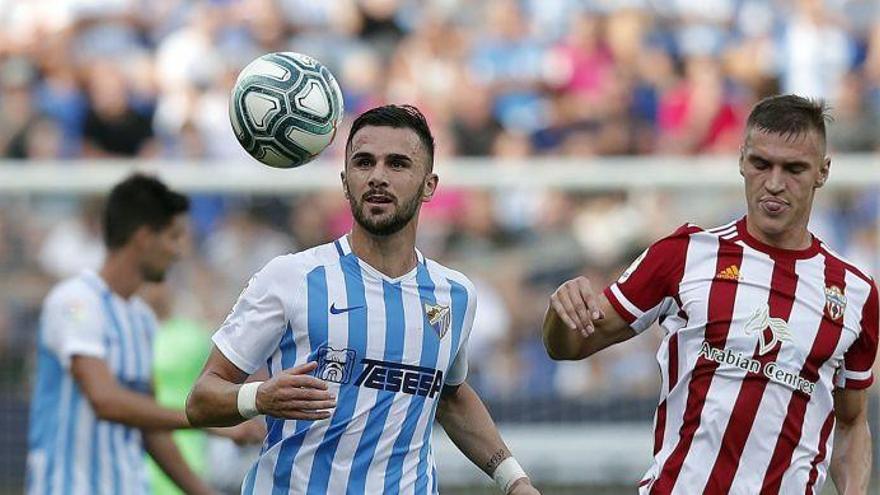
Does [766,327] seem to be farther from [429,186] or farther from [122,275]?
[122,275]

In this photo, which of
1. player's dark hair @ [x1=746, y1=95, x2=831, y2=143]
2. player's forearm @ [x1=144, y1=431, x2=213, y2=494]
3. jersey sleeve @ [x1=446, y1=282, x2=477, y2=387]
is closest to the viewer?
player's dark hair @ [x1=746, y1=95, x2=831, y2=143]

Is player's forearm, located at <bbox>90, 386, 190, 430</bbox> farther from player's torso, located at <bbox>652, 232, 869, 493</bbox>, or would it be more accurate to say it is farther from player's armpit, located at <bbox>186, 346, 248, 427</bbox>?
player's torso, located at <bbox>652, 232, 869, 493</bbox>

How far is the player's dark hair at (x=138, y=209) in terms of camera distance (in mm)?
8172

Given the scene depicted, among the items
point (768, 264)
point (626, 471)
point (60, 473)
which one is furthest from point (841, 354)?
point (626, 471)

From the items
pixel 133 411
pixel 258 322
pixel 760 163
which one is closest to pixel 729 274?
pixel 760 163

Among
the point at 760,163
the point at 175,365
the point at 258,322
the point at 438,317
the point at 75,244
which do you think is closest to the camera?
the point at 258,322

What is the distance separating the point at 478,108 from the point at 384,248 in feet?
→ 24.5

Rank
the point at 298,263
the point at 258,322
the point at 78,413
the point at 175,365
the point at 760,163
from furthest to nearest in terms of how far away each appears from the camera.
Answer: the point at 175,365
the point at 78,413
the point at 760,163
the point at 298,263
the point at 258,322

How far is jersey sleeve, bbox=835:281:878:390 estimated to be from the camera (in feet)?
19.3

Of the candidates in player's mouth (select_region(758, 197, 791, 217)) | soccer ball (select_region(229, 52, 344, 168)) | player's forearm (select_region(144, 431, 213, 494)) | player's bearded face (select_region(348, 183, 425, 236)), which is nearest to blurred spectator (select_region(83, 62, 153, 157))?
player's forearm (select_region(144, 431, 213, 494))

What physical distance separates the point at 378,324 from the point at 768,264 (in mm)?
1388

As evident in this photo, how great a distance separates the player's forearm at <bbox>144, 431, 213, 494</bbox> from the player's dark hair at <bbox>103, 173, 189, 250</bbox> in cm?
97

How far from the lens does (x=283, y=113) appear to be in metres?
6.22

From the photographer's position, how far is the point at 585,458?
428 inches
